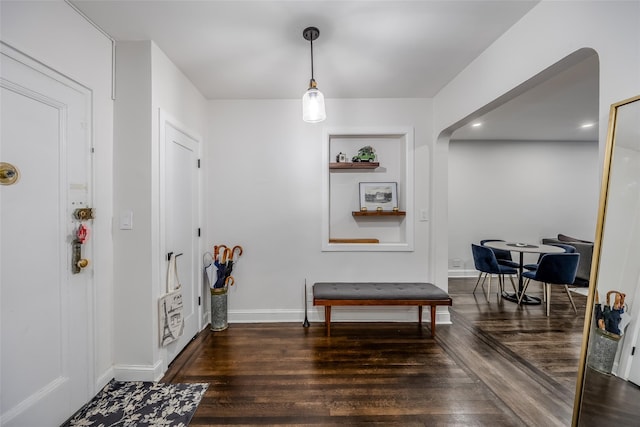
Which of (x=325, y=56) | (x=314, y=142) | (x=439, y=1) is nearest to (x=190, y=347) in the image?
(x=314, y=142)

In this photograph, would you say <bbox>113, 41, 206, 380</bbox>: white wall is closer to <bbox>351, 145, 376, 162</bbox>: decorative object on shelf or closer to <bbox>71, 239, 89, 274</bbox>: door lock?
<bbox>71, 239, 89, 274</bbox>: door lock

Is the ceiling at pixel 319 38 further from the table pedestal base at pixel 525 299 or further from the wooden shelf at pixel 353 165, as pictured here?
the table pedestal base at pixel 525 299

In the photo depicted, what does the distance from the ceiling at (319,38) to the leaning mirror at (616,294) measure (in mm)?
1131

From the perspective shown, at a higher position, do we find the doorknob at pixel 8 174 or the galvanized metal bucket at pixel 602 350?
the doorknob at pixel 8 174

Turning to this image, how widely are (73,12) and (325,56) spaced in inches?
68.3

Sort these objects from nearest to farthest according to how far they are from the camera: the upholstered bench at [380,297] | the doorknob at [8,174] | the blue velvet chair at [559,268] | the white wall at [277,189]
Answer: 1. the doorknob at [8,174]
2. the upholstered bench at [380,297]
3. the white wall at [277,189]
4. the blue velvet chair at [559,268]

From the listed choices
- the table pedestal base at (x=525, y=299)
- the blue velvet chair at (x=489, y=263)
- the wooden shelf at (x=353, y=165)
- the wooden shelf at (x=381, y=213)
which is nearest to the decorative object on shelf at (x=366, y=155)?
the wooden shelf at (x=353, y=165)

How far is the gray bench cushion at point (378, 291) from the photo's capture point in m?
2.83

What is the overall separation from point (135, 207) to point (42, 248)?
617 mm

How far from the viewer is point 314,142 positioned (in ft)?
10.6

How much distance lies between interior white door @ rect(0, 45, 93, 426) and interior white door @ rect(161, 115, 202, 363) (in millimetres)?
556

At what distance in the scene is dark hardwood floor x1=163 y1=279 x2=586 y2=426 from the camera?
1.77 metres

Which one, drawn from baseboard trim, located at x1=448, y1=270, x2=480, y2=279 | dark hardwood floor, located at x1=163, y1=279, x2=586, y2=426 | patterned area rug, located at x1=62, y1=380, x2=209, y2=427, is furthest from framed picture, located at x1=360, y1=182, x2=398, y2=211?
baseboard trim, located at x1=448, y1=270, x2=480, y2=279

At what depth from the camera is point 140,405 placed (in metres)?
1.85
